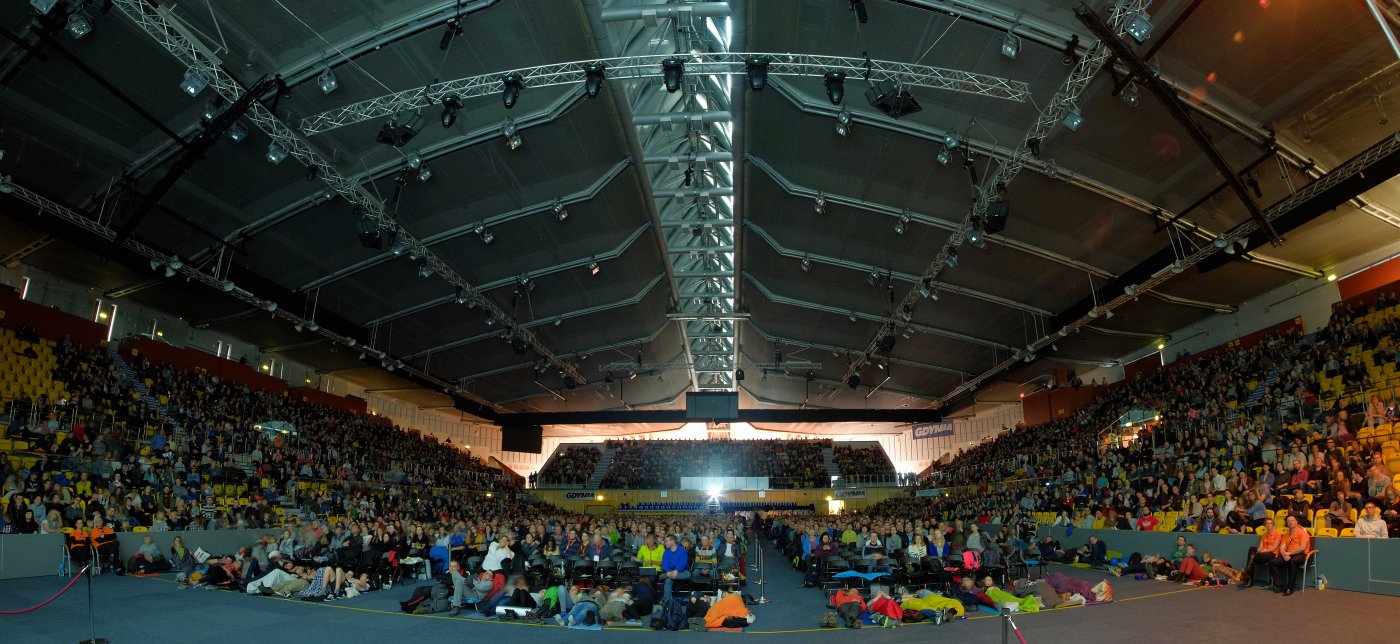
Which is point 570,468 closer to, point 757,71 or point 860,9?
point 757,71

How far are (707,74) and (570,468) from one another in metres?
37.6

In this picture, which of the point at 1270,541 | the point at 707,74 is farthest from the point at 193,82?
the point at 1270,541

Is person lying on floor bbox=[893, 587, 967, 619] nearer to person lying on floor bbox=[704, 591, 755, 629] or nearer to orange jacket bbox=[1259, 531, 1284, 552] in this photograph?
person lying on floor bbox=[704, 591, 755, 629]

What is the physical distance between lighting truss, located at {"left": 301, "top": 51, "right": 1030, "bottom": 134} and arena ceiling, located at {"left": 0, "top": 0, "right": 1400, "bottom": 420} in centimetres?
7

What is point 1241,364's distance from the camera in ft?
68.7

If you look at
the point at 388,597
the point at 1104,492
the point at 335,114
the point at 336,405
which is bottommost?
the point at 388,597

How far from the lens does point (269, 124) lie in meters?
13.4

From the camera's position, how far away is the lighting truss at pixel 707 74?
1233cm

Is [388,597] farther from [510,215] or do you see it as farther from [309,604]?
[510,215]

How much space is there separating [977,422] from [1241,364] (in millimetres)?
24243

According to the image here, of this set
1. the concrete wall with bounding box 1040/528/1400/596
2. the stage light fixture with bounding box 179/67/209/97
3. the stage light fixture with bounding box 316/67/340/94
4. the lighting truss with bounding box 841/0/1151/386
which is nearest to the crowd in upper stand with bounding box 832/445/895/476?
the lighting truss with bounding box 841/0/1151/386

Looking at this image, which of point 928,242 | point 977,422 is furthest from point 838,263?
point 977,422

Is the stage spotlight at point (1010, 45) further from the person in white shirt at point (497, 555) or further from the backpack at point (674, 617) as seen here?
the person in white shirt at point (497, 555)

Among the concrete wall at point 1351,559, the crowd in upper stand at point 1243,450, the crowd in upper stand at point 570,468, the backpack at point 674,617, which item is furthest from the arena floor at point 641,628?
the crowd in upper stand at point 570,468
